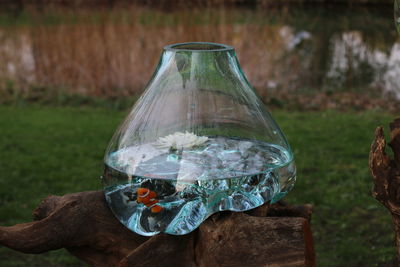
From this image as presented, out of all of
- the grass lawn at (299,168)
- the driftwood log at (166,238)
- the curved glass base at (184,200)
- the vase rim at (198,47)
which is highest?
the vase rim at (198,47)

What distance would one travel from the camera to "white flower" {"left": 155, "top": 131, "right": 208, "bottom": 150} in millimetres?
1829

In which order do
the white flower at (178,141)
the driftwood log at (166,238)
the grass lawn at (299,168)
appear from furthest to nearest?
1. the grass lawn at (299,168)
2. the white flower at (178,141)
3. the driftwood log at (166,238)

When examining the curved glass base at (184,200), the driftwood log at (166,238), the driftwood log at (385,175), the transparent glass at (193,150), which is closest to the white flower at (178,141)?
the transparent glass at (193,150)

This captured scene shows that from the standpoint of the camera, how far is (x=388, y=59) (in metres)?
7.96

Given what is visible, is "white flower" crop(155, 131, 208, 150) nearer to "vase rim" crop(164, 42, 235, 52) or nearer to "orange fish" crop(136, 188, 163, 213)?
"orange fish" crop(136, 188, 163, 213)

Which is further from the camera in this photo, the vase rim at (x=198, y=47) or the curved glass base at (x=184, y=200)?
the vase rim at (x=198, y=47)

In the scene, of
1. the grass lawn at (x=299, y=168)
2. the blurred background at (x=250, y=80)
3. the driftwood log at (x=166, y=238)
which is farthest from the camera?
the blurred background at (x=250, y=80)

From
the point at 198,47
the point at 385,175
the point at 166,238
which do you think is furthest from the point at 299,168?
the point at 166,238

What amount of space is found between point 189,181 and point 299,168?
2724mm

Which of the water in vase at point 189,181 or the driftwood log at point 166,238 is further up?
the water in vase at point 189,181

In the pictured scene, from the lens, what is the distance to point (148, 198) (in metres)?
1.69

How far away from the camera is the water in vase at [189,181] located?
1699 millimetres

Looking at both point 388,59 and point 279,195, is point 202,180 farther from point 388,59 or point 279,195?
point 388,59

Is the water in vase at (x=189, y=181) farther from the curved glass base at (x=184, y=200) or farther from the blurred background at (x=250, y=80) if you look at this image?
the blurred background at (x=250, y=80)
